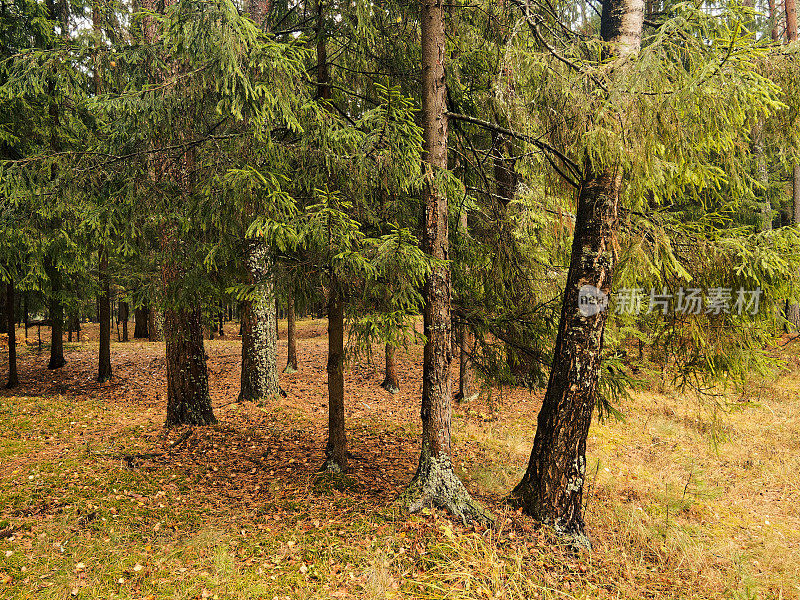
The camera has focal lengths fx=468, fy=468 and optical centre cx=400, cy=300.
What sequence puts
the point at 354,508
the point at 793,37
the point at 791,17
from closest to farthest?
the point at 354,508 < the point at 791,17 < the point at 793,37

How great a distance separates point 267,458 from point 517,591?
185 inches

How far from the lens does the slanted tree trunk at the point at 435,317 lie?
217 inches

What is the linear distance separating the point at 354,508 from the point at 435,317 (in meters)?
2.62

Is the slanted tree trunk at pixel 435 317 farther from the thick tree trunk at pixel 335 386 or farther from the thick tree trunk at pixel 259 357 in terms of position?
the thick tree trunk at pixel 259 357

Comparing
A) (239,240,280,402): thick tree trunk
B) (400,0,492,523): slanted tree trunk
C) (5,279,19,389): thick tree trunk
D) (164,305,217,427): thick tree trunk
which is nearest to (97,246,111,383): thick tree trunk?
(5,279,19,389): thick tree trunk

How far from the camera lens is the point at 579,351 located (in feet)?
17.4

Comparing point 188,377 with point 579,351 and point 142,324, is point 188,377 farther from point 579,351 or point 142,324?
point 142,324

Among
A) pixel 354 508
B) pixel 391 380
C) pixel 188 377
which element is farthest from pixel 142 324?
pixel 354 508

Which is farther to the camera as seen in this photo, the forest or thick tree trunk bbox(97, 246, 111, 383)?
thick tree trunk bbox(97, 246, 111, 383)

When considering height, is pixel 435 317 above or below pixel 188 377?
above

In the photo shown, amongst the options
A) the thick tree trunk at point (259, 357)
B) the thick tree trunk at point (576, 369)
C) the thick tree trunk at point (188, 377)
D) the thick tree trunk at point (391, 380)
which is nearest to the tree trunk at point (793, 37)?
the thick tree trunk at point (391, 380)

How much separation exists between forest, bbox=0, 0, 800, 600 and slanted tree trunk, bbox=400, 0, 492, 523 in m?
0.04

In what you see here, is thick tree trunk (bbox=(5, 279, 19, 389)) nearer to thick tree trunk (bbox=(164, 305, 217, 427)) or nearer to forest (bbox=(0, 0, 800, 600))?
forest (bbox=(0, 0, 800, 600))

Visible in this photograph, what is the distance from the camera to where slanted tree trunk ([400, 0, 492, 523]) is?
5.51 meters
